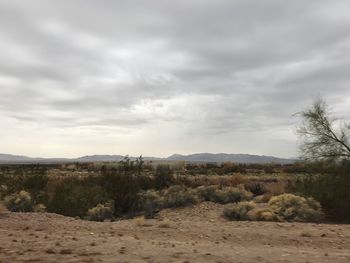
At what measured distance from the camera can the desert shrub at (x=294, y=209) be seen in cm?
1898

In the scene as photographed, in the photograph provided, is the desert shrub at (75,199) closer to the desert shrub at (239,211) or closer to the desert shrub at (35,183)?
the desert shrub at (35,183)

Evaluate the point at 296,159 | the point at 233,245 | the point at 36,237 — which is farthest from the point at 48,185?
the point at 233,245

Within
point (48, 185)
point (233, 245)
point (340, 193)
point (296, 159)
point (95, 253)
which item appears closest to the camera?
point (95, 253)

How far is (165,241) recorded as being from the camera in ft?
44.7

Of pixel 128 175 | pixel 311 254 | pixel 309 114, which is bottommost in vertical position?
pixel 311 254

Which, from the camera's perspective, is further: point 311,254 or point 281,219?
point 281,219

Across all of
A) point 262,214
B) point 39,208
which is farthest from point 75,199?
point 262,214

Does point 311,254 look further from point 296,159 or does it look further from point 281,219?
point 296,159

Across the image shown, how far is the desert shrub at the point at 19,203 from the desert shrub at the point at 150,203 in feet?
16.6

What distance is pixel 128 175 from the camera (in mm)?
28188

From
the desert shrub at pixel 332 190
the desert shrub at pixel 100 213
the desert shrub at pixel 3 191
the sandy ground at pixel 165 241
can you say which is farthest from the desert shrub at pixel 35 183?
the desert shrub at pixel 332 190

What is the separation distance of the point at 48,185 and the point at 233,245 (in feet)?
59.9

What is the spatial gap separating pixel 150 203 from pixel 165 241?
34.5ft

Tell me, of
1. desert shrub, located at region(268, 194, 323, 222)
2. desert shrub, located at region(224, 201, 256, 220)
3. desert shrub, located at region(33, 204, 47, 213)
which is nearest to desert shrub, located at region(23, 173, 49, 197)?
desert shrub, located at region(33, 204, 47, 213)
